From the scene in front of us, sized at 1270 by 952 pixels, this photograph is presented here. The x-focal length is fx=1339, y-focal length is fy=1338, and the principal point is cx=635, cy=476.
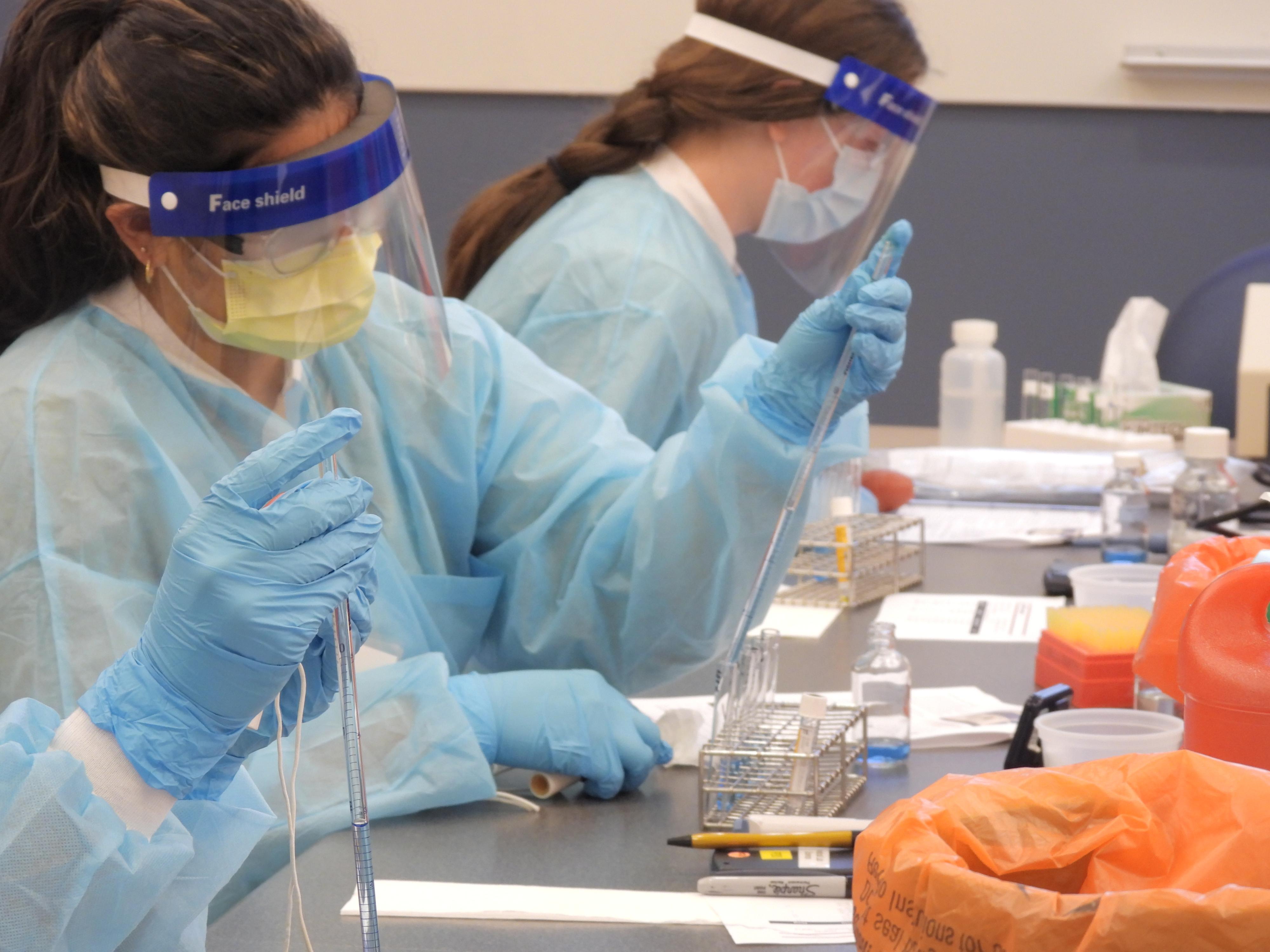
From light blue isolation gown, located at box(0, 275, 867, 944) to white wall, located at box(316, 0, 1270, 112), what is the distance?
9.34 ft

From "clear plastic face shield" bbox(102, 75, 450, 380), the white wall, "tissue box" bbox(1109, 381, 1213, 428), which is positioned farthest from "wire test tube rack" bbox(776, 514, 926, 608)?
the white wall

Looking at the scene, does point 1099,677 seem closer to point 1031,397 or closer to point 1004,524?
point 1004,524

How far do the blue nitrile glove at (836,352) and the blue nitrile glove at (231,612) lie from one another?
0.67m

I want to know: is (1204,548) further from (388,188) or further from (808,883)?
(388,188)

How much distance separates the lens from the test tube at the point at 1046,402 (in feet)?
10.9

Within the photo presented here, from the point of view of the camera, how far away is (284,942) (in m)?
0.89

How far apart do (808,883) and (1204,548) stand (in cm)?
38

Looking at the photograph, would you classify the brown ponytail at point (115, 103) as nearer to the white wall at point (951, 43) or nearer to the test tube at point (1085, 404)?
the test tube at point (1085, 404)

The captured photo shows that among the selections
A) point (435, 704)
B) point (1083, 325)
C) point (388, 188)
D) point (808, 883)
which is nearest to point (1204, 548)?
point (808, 883)

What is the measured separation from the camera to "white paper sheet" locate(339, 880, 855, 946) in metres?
0.89

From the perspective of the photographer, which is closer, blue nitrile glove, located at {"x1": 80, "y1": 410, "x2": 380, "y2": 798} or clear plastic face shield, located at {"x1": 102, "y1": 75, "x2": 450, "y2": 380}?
blue nitrile glove, located at {"x1": 80, "y1": 410, "x2": 380, "y2": 798}

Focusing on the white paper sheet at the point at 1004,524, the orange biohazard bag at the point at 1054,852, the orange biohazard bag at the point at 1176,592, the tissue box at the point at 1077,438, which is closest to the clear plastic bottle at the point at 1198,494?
the white paper sheet at the point at 1004,524

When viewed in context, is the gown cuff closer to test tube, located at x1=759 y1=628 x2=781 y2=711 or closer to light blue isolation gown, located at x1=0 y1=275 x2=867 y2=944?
light blue isolation gown, located at x1=0 y1=275 x2=867 y2=944

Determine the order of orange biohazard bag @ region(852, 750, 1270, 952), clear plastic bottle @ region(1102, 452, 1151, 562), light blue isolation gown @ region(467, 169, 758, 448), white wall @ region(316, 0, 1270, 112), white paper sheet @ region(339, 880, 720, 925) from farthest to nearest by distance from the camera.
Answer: white wall @ region(316, 0, 1270, 112)
light blue isolation gown @ region(467, 169, 758, 448)
clear plastic bottle @ region(1102, 452, 1151, 562)
white paper sheet @ region(339, 880, 720, 925)
orange biohazard bag @ region(852, 750, 1270, 952)
